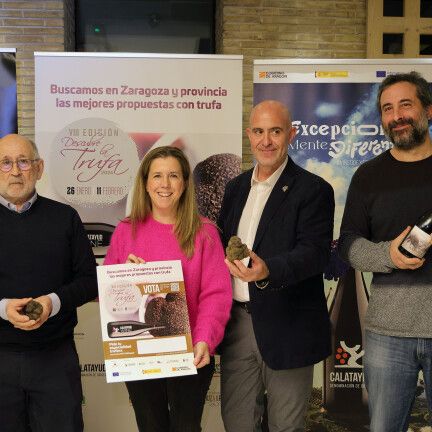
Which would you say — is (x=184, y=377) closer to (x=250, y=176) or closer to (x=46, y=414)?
(x=46, y=414)

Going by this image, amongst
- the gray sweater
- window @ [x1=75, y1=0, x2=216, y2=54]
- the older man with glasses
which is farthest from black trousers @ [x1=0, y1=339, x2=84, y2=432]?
window @ [x1=75, y1=0, x2=216, y2=54]

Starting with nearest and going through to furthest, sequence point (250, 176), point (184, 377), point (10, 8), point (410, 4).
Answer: point (184, 377)
point (250, 176)
point (10, 8)
point (410, 4)

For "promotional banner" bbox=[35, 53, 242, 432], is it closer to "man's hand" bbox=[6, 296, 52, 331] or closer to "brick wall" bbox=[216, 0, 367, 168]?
"brick wall" bbox=[216, 0, 367, 168]

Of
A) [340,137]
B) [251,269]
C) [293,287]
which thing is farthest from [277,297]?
[340,137]

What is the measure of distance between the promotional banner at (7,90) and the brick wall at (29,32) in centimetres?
103

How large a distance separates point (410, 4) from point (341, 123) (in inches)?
83.6

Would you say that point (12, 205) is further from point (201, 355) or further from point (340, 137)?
point (340, 137)

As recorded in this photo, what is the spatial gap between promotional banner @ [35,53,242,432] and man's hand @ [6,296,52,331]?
1.42m

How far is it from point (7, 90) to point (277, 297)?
242 centimetres

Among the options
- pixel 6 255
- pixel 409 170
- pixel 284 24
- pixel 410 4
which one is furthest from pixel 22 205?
pixel 410 4

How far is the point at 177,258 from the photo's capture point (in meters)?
2.27

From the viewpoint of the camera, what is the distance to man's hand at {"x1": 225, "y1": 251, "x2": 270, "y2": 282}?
6.70 feet

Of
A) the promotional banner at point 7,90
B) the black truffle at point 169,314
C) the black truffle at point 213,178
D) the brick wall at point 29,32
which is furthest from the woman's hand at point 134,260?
the brick wall at point 29,32

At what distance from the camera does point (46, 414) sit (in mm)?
2334
